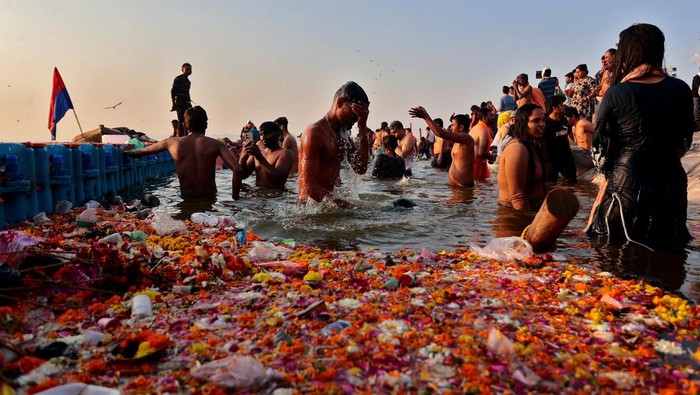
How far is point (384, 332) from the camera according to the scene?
7.77 feet

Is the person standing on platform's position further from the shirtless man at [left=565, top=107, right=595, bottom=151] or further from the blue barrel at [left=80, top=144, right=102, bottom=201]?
the shirtless man at [left=565, top=107, right=595, bottom=151]

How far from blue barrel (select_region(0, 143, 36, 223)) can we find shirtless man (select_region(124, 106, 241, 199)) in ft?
7.19

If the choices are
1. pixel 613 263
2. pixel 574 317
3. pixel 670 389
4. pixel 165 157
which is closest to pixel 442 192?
pixel 613 263

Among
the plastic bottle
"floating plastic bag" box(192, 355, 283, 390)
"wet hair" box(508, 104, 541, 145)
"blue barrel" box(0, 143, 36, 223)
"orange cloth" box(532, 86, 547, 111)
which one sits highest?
"orange cloth" box(532, 86, 547, 111)

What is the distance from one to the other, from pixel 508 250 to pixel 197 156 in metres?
5.21

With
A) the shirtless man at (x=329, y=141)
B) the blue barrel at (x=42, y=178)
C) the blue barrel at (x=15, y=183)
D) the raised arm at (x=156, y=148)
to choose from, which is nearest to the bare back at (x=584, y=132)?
the shirtless man at (x=329, y=141)

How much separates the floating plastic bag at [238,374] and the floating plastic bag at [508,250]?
2475 millimetres

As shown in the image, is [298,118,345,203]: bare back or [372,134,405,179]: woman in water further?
[372,134,405,179]: woman in water

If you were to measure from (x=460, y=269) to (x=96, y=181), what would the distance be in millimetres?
6449

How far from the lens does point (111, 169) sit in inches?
333

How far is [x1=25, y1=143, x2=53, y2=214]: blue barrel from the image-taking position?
565cm

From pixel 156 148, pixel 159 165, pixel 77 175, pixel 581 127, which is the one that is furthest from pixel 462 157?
pixel 159 165

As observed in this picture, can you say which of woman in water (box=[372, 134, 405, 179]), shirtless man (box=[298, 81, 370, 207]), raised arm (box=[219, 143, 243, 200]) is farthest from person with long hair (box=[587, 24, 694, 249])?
woman in water (box=[372, 134, 405, 179])

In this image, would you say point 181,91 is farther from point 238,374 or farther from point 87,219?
point 238,374
